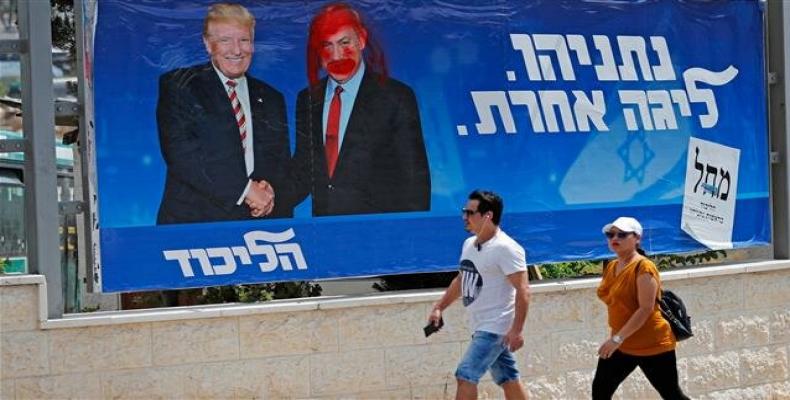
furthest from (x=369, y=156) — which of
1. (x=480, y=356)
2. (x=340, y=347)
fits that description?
(x=480, y=356)

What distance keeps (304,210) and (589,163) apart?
2.45m

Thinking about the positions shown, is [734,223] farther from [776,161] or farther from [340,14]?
[340,14]

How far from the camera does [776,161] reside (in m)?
10.8

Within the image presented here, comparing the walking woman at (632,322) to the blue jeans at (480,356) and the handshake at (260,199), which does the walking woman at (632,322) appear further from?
the handshake at (260,199)

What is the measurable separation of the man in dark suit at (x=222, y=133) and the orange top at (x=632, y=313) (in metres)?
2.29

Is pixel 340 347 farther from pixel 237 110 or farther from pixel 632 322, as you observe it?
pixel 632 322

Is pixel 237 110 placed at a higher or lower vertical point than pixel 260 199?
higher

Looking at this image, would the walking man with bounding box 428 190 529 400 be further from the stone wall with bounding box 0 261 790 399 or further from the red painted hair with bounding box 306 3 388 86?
the red painted hair with bounding box 306 3 388 86

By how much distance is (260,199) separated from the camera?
8469mm

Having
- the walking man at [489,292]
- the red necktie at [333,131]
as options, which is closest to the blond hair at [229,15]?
the red necktie at [333,131]

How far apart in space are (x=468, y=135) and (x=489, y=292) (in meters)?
1.95

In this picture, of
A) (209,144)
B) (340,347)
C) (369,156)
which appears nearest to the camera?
(209,144)

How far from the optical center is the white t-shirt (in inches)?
294

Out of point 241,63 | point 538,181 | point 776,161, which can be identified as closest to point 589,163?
point 538,181
